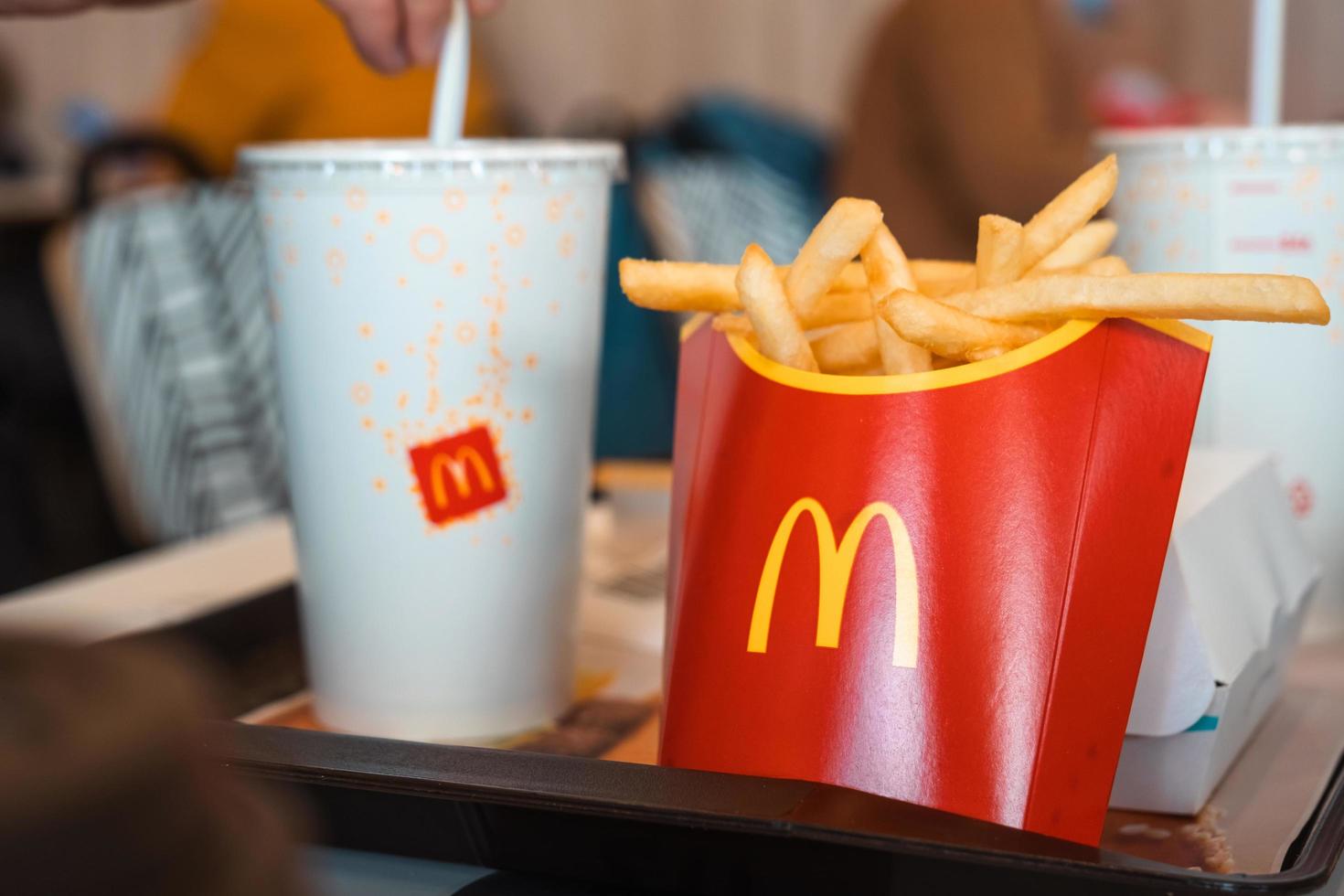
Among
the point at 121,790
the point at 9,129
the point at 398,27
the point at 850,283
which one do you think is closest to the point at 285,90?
the point at 9,129

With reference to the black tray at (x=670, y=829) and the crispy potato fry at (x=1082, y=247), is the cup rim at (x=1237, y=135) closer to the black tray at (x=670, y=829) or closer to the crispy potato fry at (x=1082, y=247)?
the crispy potato fry at (x=1082, y=247)

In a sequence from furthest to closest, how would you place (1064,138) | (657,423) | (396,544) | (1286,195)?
(1064,138) < (657,423) < (1286,195) < (396,544)

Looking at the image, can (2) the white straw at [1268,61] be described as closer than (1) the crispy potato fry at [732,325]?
No

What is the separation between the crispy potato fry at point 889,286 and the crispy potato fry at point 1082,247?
0.08 m

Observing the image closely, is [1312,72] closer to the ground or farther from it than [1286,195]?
farther from it

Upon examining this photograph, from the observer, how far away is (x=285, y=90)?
351 centimetres

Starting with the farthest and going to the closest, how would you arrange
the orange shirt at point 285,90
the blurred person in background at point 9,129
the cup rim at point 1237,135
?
1. the blurred person in background at point 9,129
2. the orange shirt at point 285,90
3. the cup rim at point 1237,135

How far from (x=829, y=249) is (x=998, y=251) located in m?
0.08

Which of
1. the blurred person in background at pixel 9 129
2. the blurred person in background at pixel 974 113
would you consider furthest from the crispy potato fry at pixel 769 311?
the blurred person in background at pixel 9 129

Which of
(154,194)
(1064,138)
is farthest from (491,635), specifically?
(1064,138)

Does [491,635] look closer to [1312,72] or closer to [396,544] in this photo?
[396,544]

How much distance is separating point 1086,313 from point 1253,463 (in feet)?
1.00

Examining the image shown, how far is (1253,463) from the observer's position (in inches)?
32.8

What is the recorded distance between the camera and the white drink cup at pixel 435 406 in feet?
2.59
